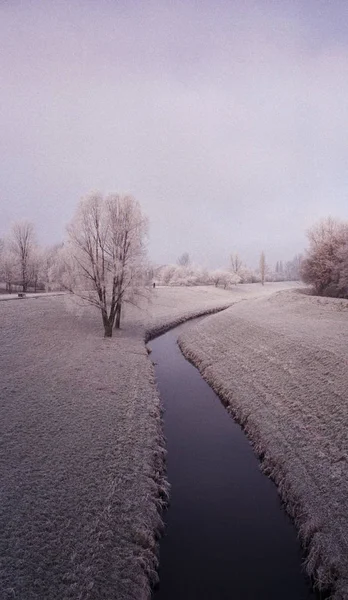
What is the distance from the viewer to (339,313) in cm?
2733

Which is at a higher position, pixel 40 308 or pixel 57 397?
pixel 40 308

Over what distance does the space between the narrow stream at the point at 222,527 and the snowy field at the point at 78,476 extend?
727 millimetres

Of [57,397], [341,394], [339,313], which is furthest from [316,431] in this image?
[339,313]

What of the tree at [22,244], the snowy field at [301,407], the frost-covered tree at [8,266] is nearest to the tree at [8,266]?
the frost-covered tree at [8,266]

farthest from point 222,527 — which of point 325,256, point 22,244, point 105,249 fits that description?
point 22,244

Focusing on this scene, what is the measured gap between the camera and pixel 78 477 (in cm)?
934

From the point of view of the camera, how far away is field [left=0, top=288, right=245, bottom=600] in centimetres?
657

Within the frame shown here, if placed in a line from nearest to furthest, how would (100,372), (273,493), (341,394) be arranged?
(273,493) < (341,394) < (100,372)

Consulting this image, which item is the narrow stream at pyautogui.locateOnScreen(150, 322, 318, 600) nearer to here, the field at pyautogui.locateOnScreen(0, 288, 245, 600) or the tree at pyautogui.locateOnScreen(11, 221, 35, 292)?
the field at pyautogui.locateOnScreen(0, 288, 245, 600)

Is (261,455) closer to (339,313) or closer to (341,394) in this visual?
(341,394)

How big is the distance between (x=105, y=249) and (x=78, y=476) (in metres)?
18.7

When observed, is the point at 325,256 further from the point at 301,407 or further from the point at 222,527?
the point at 222,527

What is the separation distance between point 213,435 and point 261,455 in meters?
2.45

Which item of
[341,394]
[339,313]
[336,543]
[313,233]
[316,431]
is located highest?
[313,233]
